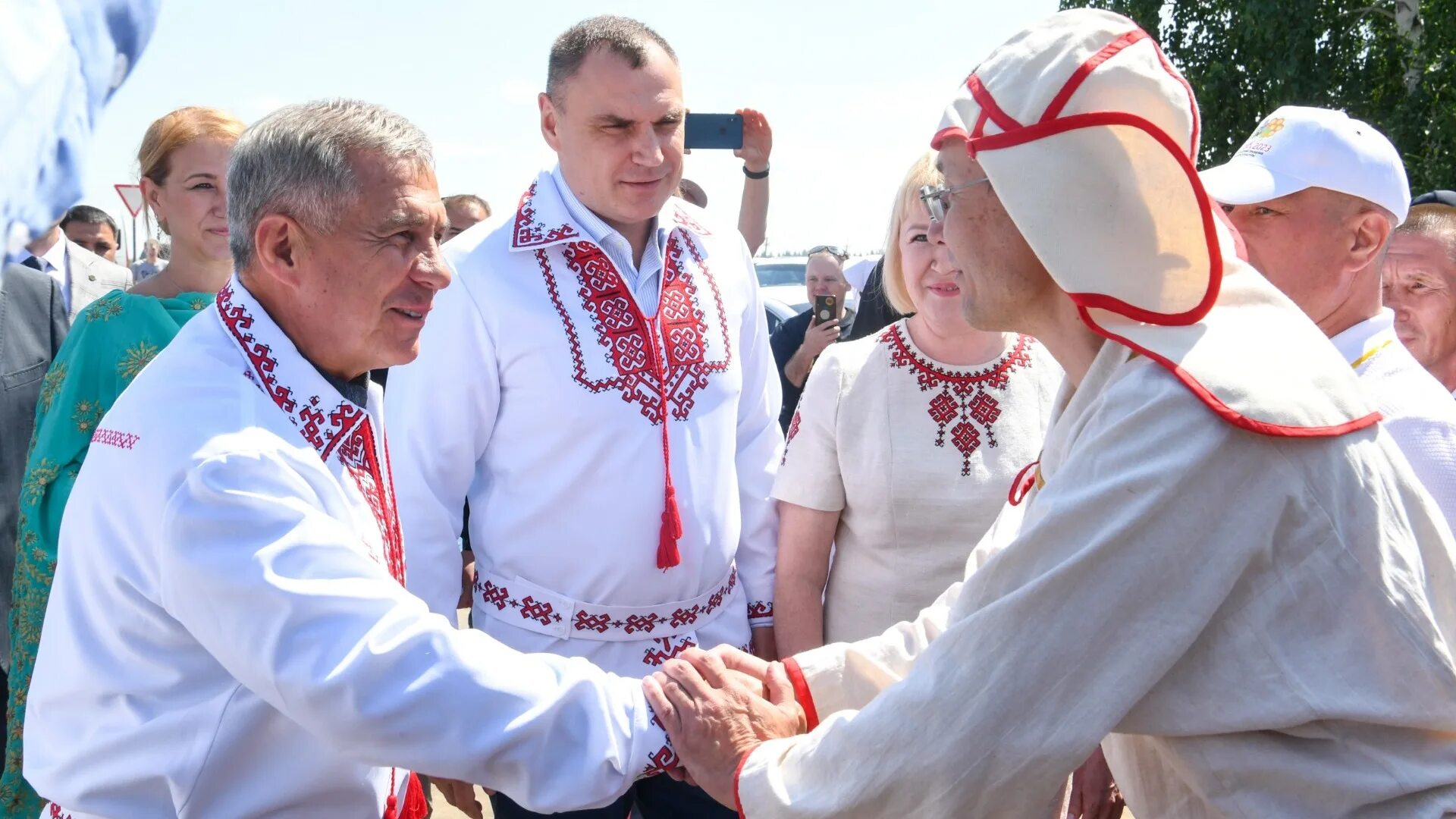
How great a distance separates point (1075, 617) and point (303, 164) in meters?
1.38

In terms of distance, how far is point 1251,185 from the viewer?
323 centimetres

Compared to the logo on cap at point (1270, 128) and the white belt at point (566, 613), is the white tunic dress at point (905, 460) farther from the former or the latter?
the logo on cap at point (1270, 128)

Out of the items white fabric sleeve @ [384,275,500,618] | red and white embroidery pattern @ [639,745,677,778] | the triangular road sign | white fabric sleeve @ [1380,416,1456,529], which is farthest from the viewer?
the triangular road sign

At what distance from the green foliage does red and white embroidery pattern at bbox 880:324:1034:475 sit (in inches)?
574

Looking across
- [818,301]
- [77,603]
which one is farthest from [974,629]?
[818,301]

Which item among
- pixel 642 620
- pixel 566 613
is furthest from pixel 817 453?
pixel 566 613

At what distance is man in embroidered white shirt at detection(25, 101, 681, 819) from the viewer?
5.98 feet

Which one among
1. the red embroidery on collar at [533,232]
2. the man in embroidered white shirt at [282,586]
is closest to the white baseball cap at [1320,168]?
the red embroidery on collar at [533,232]

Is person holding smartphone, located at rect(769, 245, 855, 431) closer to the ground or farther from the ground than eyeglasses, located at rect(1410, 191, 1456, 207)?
closer to the ground

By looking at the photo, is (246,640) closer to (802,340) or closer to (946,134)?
(946,134)

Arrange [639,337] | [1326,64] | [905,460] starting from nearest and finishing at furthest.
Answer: [639,337] → [905,460] → [1326,64]

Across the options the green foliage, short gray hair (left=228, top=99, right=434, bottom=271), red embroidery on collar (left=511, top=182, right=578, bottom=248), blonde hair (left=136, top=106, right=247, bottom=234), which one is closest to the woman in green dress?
blonde hair (left=136, top=106, right=247, bottom=234)

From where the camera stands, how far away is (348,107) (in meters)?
2.06

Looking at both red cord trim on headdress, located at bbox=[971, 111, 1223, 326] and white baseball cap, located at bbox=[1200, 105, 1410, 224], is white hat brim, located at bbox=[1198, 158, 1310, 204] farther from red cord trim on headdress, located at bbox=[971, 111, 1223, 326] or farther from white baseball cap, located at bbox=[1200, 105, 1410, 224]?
red cord trim on headdress, located at bbox=[971, 111, 1223, 326]
